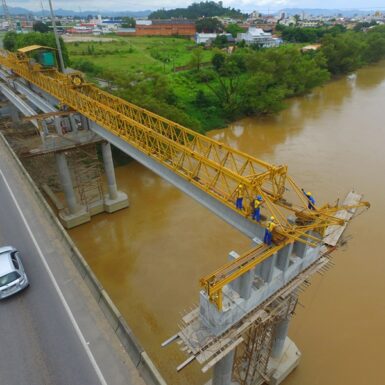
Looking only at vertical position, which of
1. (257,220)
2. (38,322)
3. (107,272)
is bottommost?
(107,272)

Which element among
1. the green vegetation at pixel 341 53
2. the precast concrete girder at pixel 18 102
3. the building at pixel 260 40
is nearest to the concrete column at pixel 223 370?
the precast concrete girder at pixel 18 102

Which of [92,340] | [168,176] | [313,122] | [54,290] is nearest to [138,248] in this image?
[168,176]

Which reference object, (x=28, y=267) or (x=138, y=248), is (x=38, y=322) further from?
(x=138, y=248)

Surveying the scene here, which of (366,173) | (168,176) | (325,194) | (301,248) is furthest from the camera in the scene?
(366,173)

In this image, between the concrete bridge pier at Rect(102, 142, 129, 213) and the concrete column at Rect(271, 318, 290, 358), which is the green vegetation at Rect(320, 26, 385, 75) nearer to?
the concrete bridge pier at Rect(102, 142, 129, 213)

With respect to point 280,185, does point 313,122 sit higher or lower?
lower

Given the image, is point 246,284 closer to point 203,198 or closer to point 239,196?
point 239,196

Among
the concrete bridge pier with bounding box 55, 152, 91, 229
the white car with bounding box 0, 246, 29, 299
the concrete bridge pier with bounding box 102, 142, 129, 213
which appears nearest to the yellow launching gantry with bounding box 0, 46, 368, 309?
the concrete bridge pier with bounding box 55, 152, 91, 229

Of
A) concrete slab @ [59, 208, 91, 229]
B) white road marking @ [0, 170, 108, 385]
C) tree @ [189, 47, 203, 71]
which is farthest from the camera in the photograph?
tree @ [189, 47, 203, 71]
